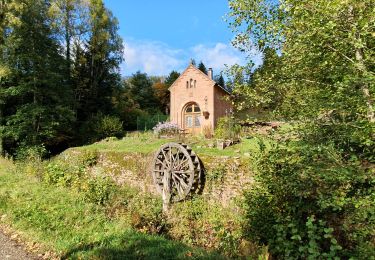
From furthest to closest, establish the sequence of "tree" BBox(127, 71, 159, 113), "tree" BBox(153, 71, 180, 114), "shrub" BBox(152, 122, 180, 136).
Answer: "tree" BBox(153, 71, 180, 114), "tree" BBox(127, 71, 159, 113), "shrub" BBox(152, 122, 180, 136)

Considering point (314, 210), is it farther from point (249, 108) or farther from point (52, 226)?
point (52, 226)

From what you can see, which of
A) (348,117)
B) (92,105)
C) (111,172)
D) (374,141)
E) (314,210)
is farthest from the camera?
(92,105)

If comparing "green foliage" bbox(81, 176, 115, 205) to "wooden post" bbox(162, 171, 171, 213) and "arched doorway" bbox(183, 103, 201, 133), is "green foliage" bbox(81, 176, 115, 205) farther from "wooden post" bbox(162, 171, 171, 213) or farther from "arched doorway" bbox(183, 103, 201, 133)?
"arched doorway" bbox(183, 103, 201, 133)

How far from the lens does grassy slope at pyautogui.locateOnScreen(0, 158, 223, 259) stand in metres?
4.86

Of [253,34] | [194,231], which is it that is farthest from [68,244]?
[253,34]

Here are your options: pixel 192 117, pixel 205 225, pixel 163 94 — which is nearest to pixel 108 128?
pixel 192 117

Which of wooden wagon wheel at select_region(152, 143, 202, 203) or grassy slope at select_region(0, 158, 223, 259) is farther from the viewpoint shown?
wooden wagon wheel at select_region(152, 143, 202, 203)

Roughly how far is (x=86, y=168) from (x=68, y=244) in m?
7.87

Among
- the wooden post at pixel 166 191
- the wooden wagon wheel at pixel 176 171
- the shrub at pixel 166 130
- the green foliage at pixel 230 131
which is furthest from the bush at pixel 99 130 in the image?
the wooden post at pixel 166 191

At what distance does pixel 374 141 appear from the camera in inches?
177

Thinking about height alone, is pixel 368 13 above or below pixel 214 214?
above

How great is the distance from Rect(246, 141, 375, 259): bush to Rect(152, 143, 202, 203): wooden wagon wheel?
3612 mm

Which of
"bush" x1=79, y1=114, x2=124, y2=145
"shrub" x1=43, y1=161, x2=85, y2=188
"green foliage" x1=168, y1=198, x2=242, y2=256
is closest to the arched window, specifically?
"bush" x1=79, y1=114, x2=124, y2=145

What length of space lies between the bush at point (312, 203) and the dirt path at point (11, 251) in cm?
411
